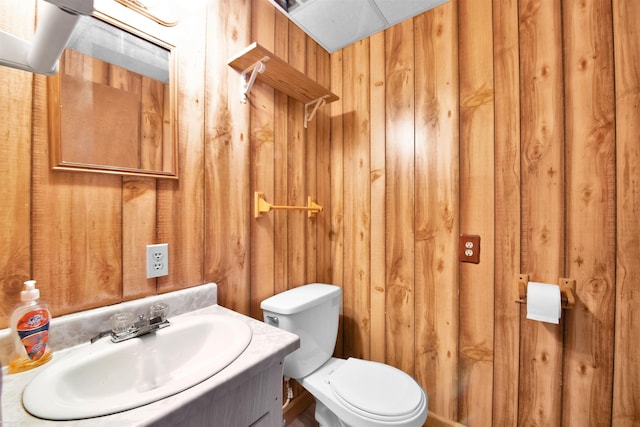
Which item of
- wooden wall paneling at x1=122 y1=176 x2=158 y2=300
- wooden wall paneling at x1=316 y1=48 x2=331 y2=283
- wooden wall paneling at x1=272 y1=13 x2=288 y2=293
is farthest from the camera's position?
wooden wall paneling at x1=316 y1=48 x2=331 y2=283

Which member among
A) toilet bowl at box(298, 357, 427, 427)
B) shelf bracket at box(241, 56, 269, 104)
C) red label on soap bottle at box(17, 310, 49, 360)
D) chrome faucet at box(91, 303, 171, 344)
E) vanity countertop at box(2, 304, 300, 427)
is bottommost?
toilet bowl at box(298, 357, 427, 427)

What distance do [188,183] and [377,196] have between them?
103 cm

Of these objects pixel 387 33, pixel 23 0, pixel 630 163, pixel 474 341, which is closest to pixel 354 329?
pixel 474 341

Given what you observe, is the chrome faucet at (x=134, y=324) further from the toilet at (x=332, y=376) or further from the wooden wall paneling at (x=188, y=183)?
the toilet at (x=332, y=376)

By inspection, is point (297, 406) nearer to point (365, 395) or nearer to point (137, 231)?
point (365, 395)

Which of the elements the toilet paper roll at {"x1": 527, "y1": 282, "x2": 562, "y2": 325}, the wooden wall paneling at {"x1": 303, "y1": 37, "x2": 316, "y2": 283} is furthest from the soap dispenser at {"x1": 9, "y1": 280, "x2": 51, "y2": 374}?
the toilet paper roll at {"x1": 527, "y1": 282, "x2": 562, "y2": 325}

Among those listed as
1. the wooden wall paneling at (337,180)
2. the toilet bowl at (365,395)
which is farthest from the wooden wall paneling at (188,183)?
the wooden wall paneling at (337,180)

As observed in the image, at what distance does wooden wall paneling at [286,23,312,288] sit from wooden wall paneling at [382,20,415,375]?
50cm

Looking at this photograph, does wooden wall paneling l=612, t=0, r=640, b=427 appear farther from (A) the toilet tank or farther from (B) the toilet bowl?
(A) the toilet tank

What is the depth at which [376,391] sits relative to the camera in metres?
1.13

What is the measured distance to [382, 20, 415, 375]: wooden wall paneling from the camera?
1.48m

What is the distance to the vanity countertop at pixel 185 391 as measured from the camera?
506 millimetres

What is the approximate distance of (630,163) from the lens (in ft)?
3.31

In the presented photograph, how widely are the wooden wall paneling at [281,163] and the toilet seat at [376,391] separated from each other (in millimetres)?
523
